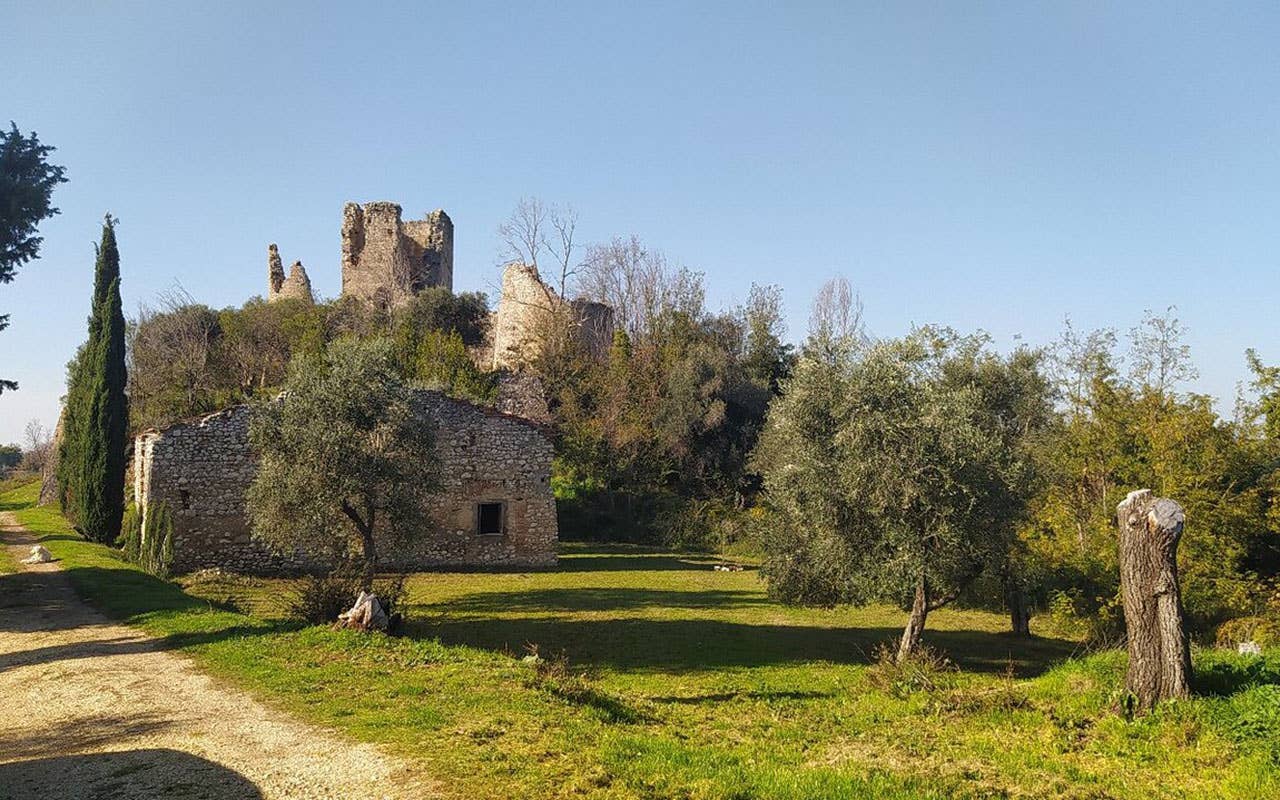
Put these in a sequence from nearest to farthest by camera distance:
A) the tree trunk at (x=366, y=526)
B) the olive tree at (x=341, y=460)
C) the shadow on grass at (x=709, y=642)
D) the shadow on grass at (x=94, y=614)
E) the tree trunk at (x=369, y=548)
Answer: the shadow on grass at (x=94, y=614) < the shadow on grass at (x=709, y=642) < the tree trunk at (x=369, y=548) < the olive tree at (x=341, y=460) < the tree trunk at (x=366, y=526)

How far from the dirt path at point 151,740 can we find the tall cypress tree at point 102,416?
16.9 m

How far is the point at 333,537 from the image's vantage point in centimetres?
1758

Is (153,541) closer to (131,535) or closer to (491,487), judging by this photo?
(131,535)

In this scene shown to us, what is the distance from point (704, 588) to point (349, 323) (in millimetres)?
29206

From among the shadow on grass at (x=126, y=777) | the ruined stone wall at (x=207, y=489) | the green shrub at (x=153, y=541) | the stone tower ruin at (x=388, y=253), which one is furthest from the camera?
the stone tower ruin at (x=388, y=253)

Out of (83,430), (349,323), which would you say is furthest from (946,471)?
(349,323)

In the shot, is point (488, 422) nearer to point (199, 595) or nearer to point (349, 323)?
point (199, 595)

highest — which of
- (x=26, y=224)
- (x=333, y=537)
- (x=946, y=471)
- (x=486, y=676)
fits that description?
(x=26, y=224)

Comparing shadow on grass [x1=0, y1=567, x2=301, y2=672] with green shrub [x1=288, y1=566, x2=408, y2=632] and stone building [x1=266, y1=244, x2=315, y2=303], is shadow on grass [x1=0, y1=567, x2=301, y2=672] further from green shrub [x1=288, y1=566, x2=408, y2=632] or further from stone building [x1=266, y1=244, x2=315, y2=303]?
stone building [x1=266, y1=244, x2=315, y2=303]

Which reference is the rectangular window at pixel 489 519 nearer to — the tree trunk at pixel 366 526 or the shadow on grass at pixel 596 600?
the shadow on grass at pixel 596 600

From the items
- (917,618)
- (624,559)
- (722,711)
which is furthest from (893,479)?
(624,559)

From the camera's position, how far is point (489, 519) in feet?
93.5

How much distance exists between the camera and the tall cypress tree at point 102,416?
2797 cm

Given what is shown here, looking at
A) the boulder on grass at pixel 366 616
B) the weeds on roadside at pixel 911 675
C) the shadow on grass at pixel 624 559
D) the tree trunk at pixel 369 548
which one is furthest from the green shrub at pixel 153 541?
the weeds on roadside at pixel 911 675
